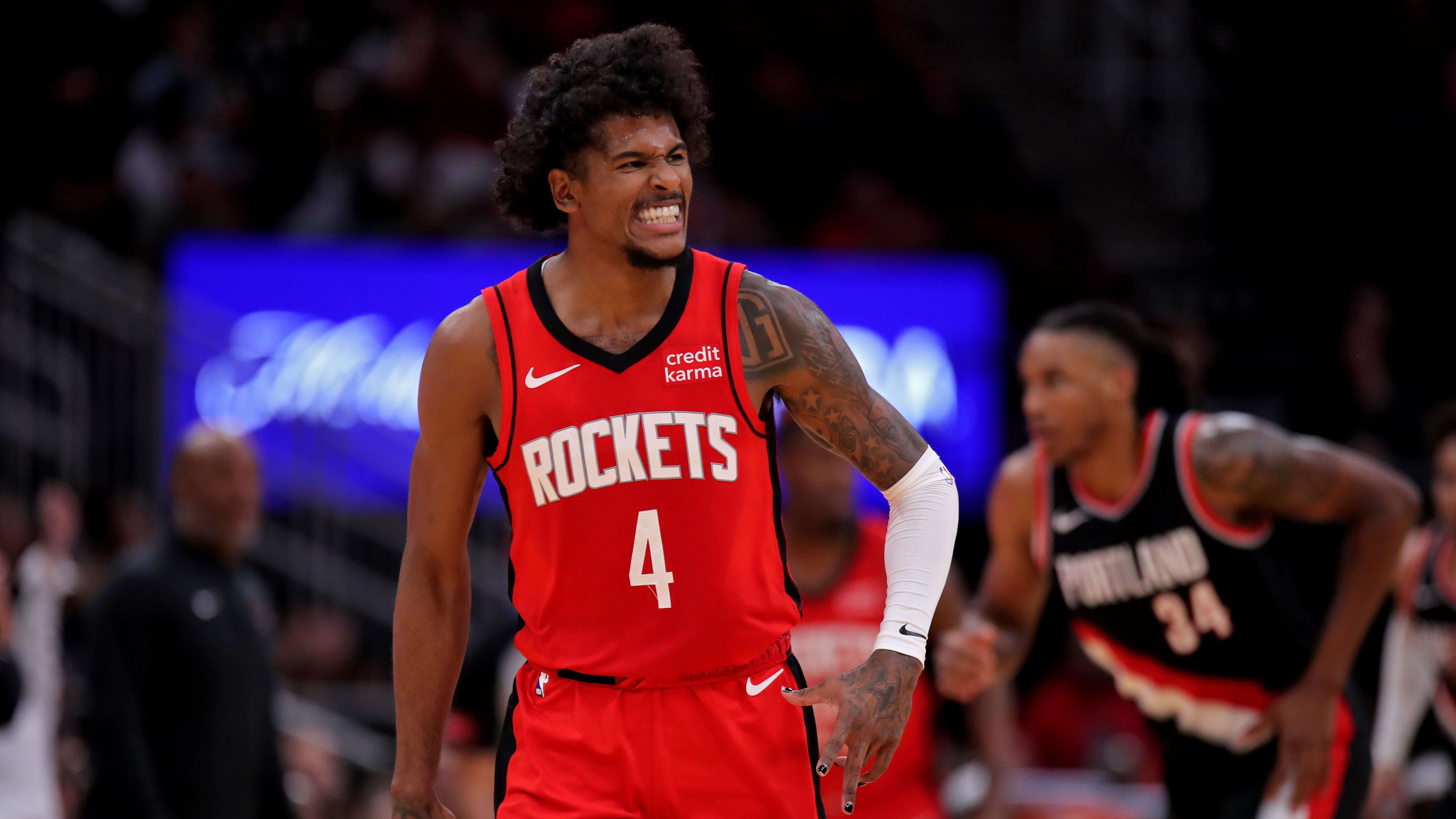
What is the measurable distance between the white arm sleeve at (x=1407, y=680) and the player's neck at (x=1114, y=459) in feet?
6.02

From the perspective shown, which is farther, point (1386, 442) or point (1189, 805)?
point (1386, 442)

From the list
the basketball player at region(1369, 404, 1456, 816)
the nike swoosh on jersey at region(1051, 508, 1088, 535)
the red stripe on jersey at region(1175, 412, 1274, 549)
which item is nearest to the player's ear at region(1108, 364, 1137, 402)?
the red stripe on jersey at region(1175, 412, 1274, 549)

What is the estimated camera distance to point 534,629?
11.2 ft

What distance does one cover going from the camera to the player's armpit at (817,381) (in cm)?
336

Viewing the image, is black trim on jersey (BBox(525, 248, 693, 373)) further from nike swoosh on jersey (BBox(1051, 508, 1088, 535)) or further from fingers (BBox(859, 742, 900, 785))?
nike swoosh on jersey (BBox(1051, 508, 1088, 535))

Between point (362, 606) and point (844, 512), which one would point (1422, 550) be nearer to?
point (844, 512)

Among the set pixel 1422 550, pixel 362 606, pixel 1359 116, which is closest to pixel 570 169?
pixel 1422 550

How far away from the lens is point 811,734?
3.44m

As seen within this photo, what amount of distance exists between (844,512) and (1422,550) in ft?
7.39

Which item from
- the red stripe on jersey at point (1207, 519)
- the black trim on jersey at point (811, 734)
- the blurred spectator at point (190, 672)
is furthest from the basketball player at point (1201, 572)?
the blurred spectator at point (190, 672)

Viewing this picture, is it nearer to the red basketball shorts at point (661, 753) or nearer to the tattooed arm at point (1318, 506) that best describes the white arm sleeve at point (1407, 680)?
the tattooed arm at point (1318, 506)

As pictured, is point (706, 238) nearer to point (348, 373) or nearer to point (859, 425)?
point (348, 373)

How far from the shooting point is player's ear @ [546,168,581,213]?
347 centimetres

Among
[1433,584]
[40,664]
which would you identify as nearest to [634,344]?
[1433,584]
